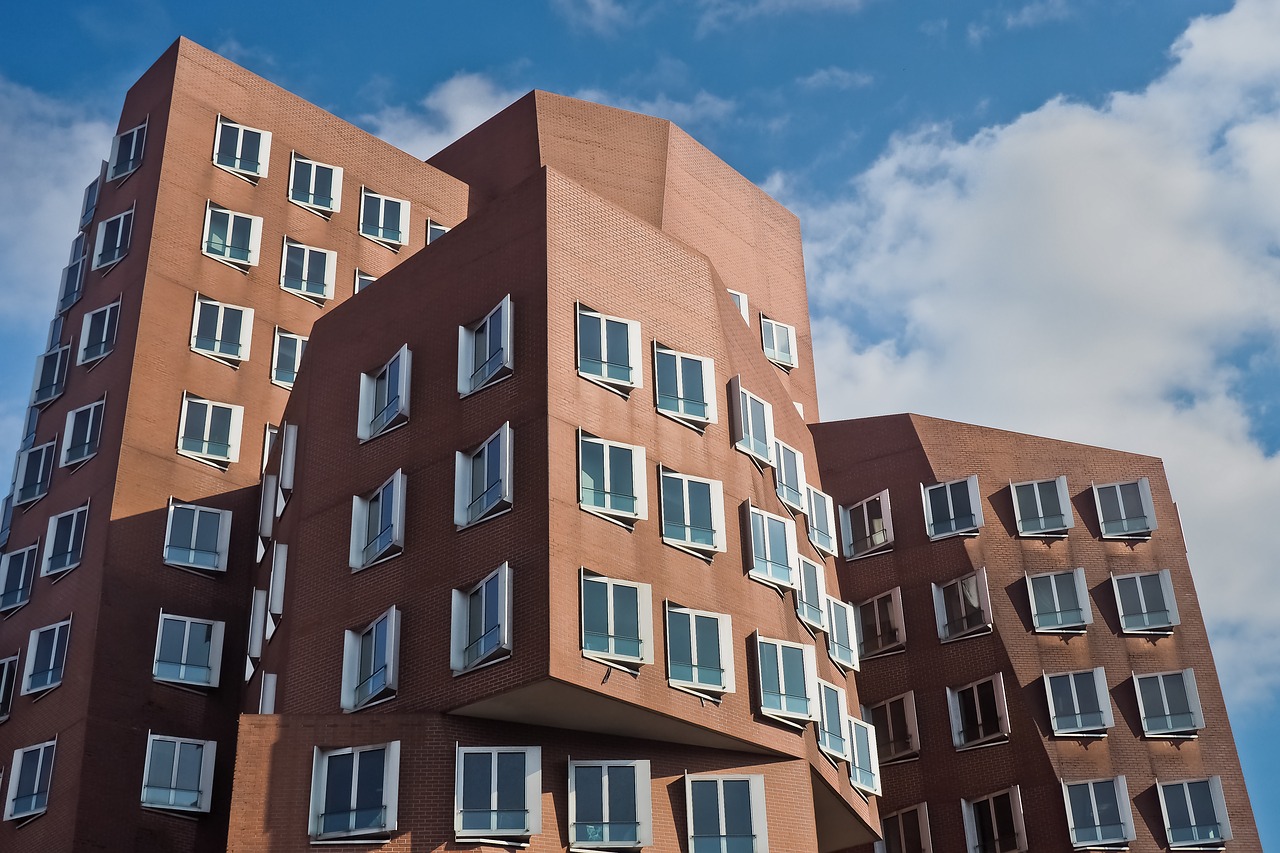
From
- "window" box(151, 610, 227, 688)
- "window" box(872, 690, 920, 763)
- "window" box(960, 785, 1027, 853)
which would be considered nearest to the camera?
"window" box(151, 610, 227, 688)

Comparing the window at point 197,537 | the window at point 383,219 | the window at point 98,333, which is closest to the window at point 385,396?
the window at point 197,537

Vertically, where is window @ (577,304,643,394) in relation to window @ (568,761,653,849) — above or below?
above

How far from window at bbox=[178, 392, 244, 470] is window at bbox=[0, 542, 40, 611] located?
667 cm

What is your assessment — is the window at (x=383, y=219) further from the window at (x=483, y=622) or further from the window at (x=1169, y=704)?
the window at (x=1169, y=704)

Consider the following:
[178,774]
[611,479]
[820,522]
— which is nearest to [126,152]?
[178,774]

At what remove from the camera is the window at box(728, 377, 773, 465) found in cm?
4603

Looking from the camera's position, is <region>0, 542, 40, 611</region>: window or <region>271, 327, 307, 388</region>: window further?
<region>271, 327, 307, 388</region>: window

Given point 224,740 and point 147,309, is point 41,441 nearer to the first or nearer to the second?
point 147,309

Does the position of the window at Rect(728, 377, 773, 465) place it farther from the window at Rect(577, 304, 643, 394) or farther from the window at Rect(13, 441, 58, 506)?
the window at Rect(13, 441, 58, 506)

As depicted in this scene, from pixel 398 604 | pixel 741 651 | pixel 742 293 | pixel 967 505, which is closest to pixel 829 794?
pixel 741 651

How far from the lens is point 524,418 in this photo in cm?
4150

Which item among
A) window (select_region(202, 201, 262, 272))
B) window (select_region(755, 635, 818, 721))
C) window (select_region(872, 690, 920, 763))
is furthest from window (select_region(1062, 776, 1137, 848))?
window (select_region(202, 201, 262, 272))

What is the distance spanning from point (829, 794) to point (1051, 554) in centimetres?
1884

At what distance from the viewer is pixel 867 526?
61.1 meters
